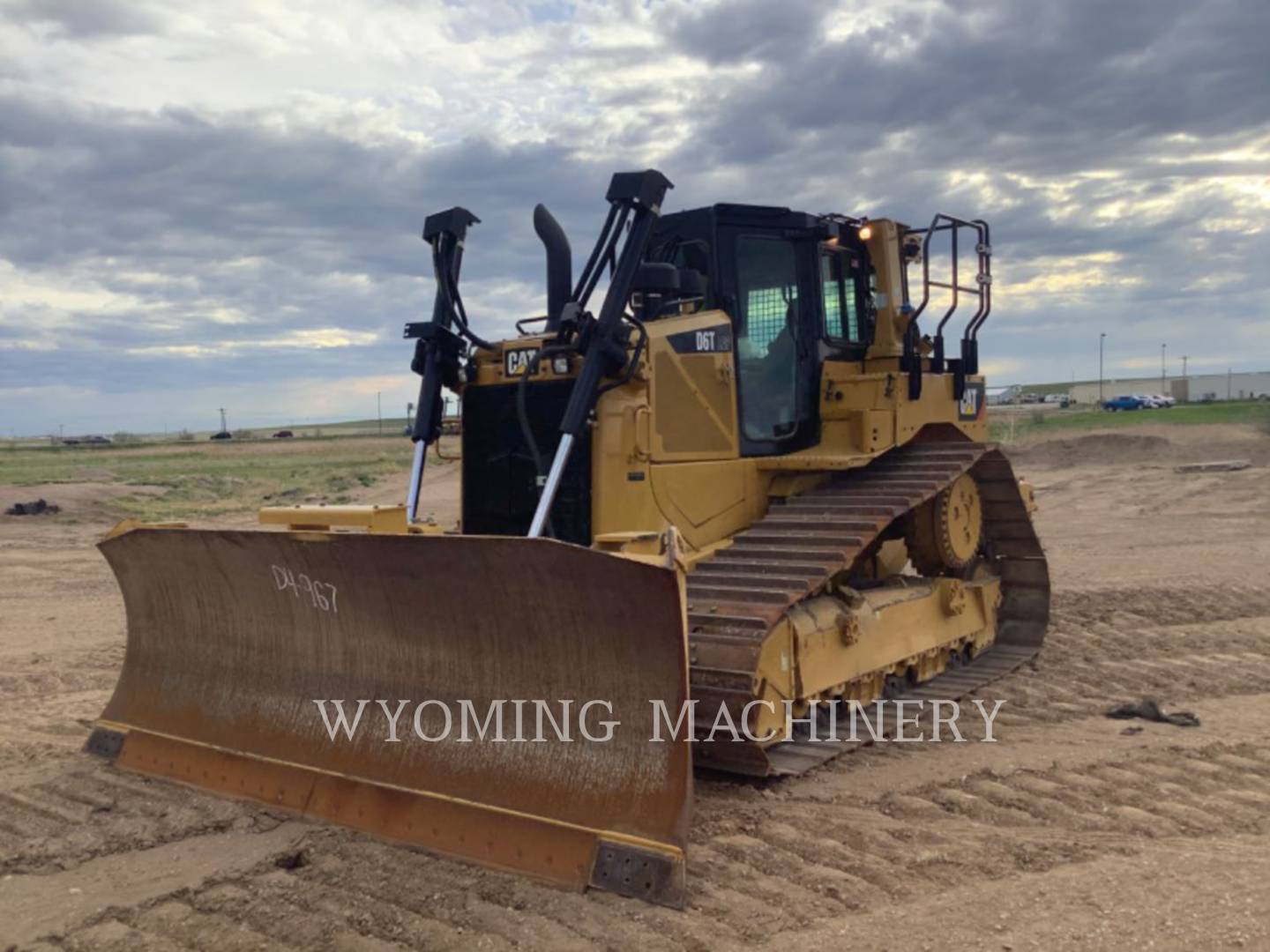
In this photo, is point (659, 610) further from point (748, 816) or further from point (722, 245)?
point (722, 245)

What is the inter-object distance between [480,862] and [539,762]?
443mm

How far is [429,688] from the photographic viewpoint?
17.1 ft

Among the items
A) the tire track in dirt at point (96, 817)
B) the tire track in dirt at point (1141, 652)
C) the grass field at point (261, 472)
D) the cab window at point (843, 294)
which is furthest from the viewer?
the grass field at point (261, 472)

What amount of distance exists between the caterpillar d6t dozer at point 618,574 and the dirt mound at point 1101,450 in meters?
21.5

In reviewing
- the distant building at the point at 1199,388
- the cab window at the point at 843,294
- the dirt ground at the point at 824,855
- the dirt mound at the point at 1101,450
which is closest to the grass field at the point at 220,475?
the dirt mound at the point at 1101,450

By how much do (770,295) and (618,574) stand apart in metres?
3.34

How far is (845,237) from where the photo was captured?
7887mm

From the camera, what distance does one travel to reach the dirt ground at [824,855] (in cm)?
406

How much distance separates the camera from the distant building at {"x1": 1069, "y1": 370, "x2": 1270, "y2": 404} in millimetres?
83650

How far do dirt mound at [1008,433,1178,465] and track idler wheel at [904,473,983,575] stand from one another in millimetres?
21811

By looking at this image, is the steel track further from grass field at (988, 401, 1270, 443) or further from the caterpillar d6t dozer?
grass field at (988, 401, 1270, 443)

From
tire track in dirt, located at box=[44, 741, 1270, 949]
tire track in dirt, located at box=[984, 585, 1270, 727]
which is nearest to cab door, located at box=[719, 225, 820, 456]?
tire track in dirt, located at box=[984, 585, 1270, 727]

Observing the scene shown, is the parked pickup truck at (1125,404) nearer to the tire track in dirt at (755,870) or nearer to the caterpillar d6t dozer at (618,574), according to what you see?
the caterpillar d6t dozer at (618,574)

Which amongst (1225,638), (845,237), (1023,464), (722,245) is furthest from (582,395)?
(1023,464)
